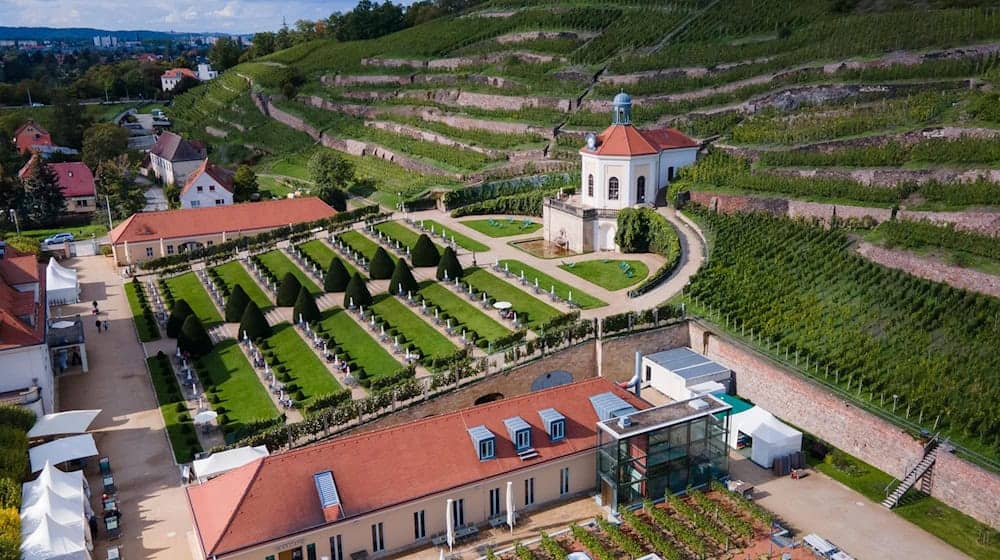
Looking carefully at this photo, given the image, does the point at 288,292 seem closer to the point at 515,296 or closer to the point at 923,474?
the point at 515,296

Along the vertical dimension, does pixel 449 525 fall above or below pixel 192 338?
below

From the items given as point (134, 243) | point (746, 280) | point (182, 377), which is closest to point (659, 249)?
point (746, 280)

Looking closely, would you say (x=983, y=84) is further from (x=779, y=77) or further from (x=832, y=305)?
(x=832, y=305)

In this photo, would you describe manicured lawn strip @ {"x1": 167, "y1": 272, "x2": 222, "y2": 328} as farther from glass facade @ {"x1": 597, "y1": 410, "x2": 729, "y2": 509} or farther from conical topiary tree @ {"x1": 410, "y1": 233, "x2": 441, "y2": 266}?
glass facade @ {"x1": 597, "y1": 410, "x2": 729, "y2": 509}

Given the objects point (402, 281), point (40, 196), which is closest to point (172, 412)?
point (402, 281)

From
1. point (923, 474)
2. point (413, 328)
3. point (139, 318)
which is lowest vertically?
point (923, 474)

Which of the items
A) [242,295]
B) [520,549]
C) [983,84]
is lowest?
[520,549]
